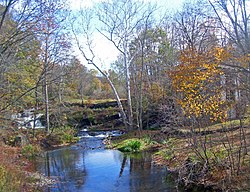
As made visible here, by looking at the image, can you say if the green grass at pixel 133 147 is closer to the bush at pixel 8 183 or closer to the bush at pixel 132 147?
the bush at pixel 132 147

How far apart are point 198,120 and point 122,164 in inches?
190

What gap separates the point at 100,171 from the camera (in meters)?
12.1

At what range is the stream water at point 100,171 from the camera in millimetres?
9797

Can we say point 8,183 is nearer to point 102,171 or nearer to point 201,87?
point 102,171

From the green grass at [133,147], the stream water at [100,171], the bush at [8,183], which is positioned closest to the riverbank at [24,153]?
the bush at [8,183]

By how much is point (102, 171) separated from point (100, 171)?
8cm

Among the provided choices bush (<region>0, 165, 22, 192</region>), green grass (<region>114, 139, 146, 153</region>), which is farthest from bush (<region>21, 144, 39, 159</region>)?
bush (<region>0, 165, 22, 192</region>)

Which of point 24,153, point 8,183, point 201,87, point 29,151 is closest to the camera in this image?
point 8,183

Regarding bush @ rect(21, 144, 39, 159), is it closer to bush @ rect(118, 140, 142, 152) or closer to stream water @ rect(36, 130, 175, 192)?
stream water @ rect(36, 130, 175, 192)

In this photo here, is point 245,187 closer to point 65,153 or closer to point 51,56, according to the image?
point 51,56

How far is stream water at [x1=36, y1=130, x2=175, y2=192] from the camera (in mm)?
9797

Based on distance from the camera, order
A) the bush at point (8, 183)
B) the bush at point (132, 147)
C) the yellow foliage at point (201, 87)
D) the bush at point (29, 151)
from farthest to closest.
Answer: the bush at point (132, 147)
the bush at point (29, 151)
the yellow foliage at point (201, 87)
the bush at point (8, 183)

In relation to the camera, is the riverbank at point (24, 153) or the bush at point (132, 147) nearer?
the riverbank at point (24, 153)

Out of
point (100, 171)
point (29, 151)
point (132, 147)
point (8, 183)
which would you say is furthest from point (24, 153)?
point (8, 183)
